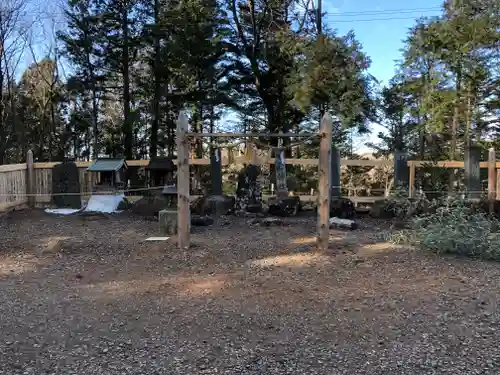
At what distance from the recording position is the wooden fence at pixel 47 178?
27.0ft

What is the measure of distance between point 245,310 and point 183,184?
220 cm

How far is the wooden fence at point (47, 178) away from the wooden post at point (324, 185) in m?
3.18

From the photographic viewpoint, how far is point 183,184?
5.14 m

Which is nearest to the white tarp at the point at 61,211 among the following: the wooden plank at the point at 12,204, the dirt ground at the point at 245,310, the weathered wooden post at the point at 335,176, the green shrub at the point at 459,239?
the wooden plank at the point at 12,204

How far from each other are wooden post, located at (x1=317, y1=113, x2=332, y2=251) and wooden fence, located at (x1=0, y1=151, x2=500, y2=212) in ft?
10.4

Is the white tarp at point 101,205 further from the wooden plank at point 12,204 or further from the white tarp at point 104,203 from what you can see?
the wooden plank at point 12,204

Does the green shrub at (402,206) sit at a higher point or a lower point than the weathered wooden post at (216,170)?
lower

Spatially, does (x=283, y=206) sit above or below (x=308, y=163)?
below

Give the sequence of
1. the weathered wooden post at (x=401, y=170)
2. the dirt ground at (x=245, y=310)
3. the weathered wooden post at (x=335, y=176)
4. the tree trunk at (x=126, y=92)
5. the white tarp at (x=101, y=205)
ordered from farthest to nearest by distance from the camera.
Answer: the tree trunk at (x=126, y=92) < the white tarp at (x=101, y=205) < the weathered wooden post at (x=401, y=170) < the weathered wooden post at (x=335, y=176) < the dirt ground at (x=245, y=310)

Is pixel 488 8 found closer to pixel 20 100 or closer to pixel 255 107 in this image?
pixel 255 107

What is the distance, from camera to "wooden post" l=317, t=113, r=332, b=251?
5.02 metres

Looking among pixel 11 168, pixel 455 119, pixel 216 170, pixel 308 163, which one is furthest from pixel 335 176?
pixel 11 168

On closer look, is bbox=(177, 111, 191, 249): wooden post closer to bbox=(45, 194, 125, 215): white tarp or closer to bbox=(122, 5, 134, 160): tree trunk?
bbox=(45, 194, 125, 215): white tarp

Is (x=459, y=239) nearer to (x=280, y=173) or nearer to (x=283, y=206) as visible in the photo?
(x=283, y=206)
